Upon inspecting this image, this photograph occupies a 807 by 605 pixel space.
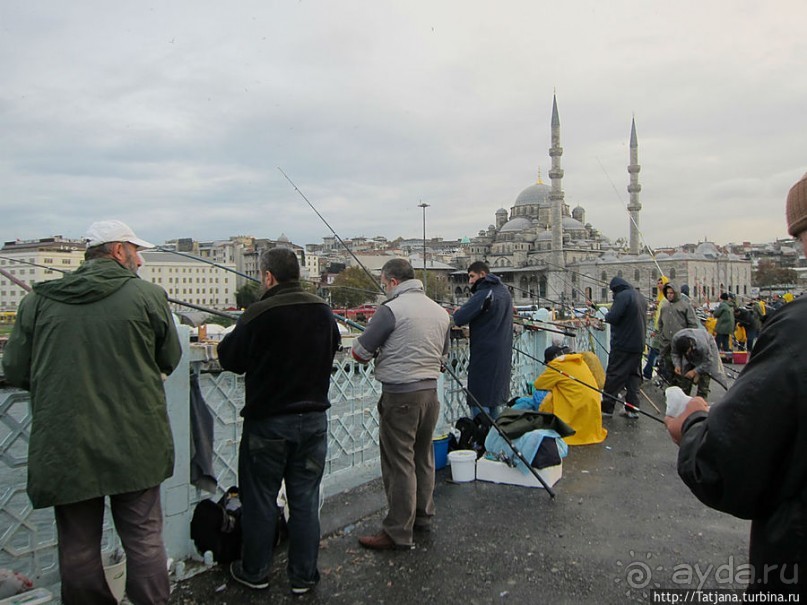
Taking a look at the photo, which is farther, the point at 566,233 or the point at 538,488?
the point at 566,233

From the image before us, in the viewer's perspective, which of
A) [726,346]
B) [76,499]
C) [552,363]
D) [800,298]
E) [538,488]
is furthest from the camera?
[726,346]

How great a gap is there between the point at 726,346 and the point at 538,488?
35.0 feet

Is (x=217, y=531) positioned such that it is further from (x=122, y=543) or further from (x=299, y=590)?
(x=122, y=543)

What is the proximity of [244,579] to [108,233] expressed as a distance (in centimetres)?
174

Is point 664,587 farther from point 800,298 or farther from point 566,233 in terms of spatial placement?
point 566,233

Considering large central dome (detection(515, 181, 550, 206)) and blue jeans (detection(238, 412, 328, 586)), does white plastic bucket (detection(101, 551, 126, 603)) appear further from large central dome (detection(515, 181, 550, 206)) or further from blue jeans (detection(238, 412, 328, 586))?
large central dome (detection(515, 181, 550, 206))

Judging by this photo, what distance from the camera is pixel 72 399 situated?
2.16m

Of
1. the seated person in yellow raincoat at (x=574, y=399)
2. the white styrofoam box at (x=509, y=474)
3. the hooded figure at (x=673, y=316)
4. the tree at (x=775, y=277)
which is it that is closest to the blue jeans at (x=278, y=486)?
the white styrofoam box at (x=509, y=474)

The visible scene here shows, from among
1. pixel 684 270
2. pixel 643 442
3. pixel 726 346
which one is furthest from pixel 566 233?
pixel 643 442

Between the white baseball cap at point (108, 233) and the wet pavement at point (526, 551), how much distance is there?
5.55 feet

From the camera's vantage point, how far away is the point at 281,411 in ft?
9.22

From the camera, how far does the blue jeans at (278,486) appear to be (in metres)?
2.83

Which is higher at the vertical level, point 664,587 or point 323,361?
point 323,361

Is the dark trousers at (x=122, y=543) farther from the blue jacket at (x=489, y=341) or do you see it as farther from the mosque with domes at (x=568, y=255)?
the mosque with domes at (x=568, y=255)
